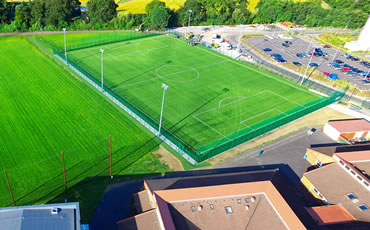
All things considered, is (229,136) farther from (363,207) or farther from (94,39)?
(94,39)

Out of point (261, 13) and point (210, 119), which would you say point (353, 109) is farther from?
point (261, 13)

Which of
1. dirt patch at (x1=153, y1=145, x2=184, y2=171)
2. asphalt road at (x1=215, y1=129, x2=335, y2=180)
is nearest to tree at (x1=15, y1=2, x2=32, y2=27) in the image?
dirt patch at (x1=153, y1=145, x2=184, y2=171)

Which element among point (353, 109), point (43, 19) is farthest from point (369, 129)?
point (43, 19)

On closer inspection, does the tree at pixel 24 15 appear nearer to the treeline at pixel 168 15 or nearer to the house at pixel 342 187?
the treeline at pixel 168 15

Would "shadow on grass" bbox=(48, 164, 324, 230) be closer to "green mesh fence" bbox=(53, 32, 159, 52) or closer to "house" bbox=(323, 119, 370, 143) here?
"house" bbox=(323, 119, 370, 143)

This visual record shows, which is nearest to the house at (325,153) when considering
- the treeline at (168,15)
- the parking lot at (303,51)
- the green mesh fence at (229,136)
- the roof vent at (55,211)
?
the green mesh fence at (229,136)
